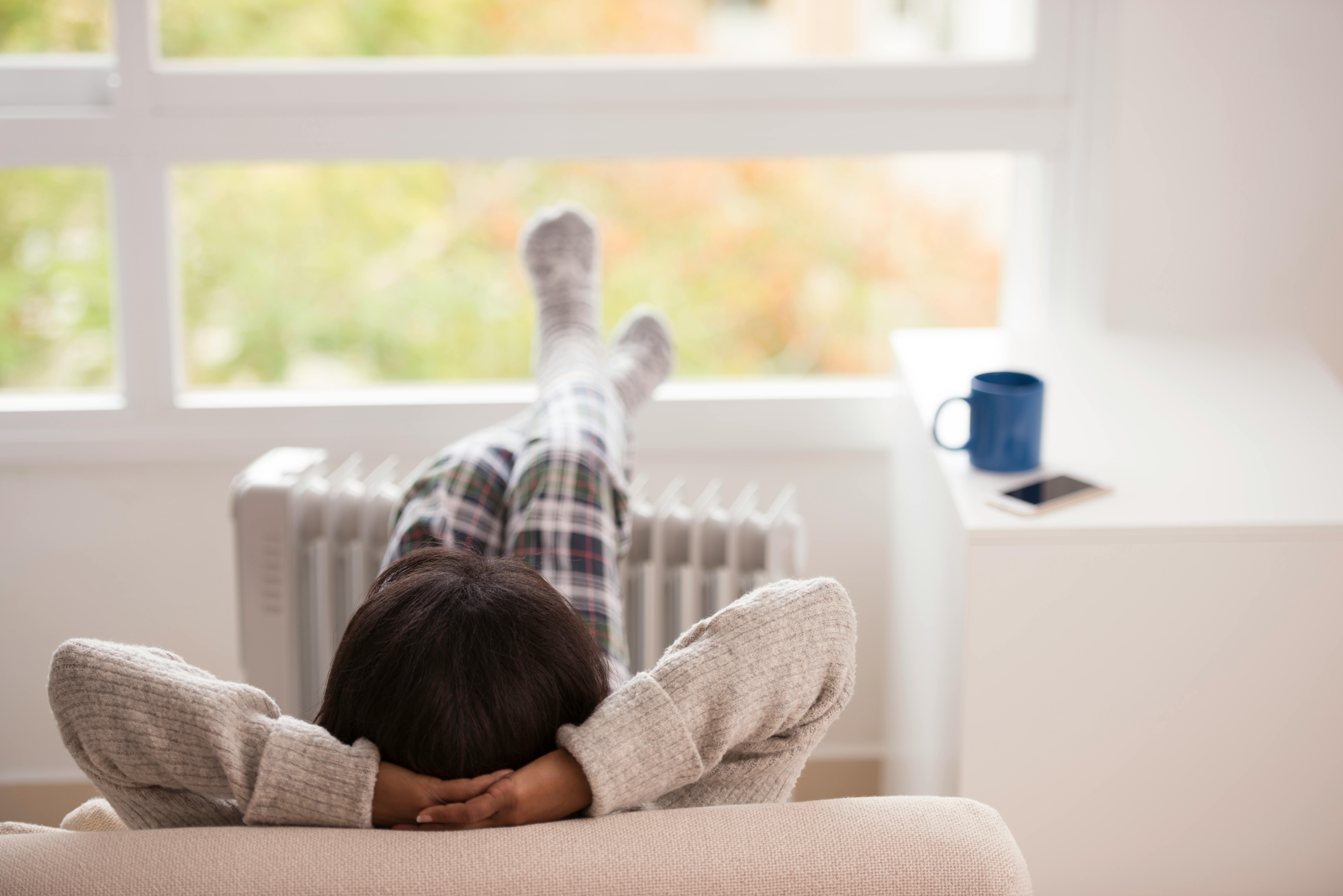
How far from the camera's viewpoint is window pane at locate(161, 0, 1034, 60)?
1.72 metres

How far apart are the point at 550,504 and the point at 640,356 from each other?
456 mm

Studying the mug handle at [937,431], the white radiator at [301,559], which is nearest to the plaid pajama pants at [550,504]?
the white radiator at [301,559]

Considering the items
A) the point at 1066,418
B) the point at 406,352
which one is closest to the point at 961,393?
the point at 1066,418

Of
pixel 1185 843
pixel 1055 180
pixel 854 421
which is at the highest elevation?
pixel 1055 180

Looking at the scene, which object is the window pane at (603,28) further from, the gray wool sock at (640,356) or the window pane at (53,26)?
the gray wool sock at (640,356)

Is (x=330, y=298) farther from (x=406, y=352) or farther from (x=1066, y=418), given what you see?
(x=1066, y=418)

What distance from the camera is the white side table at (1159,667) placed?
109 centimetres

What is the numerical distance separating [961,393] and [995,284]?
888mm

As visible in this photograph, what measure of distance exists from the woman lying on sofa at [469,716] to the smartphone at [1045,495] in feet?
1.46

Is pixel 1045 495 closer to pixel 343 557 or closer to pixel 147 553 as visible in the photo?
pixel 343 557

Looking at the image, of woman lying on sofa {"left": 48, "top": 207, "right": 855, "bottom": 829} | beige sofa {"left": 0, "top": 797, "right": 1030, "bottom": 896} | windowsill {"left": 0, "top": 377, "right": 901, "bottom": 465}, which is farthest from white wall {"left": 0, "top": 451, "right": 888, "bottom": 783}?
beige sofa {"left": 0, "top": 797, "right": 1030, "bottom": 896}

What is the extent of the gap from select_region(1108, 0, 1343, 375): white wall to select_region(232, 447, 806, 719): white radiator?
598 mm

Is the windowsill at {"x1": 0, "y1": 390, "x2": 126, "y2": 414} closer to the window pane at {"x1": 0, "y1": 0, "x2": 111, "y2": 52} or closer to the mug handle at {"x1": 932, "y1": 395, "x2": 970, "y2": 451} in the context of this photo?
the window pane at {"x1": 0, "y1": 0, "x2": 111, "y2": 52}

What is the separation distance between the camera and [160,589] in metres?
1.76
